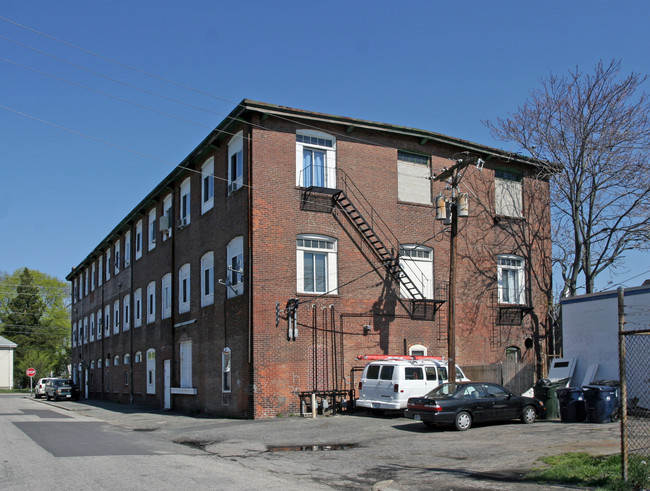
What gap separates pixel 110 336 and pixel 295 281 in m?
25.9

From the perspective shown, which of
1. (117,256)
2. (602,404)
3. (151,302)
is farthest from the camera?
(117,256)

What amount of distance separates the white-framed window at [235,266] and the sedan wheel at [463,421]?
961cm

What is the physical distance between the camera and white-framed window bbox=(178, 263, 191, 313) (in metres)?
30.4

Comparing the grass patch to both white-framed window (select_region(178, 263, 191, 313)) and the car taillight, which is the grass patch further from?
white-framed window (select_region(178, 263, 191, 313))

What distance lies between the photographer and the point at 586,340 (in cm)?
2330

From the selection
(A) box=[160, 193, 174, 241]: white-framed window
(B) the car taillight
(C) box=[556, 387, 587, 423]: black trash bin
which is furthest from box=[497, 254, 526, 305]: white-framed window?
(A) box=[160, 193, 174, 241]: white-framed window

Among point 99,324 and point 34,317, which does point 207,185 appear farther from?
point 34,317

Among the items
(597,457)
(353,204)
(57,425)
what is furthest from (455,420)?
(57,425)

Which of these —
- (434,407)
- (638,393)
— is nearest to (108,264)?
(434,407)

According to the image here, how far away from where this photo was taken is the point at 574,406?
60.0ft

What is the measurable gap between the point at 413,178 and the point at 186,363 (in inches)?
515

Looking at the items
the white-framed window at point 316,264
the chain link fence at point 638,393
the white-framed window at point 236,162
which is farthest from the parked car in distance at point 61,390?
the chain link fence at point 638,393

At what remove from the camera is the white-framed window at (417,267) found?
1041 inches

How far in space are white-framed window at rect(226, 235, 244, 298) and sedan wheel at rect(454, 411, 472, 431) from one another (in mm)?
9613
